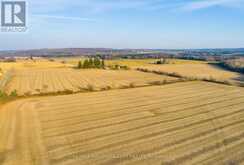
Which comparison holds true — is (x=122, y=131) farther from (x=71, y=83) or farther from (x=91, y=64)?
(x=91, y=64)

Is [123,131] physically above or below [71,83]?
above

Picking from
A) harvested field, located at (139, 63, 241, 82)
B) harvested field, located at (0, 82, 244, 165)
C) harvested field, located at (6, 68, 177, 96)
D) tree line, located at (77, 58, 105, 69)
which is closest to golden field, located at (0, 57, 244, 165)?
harvested field, located at (0, 82, 244, 165)

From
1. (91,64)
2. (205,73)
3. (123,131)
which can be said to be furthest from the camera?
(91,64)

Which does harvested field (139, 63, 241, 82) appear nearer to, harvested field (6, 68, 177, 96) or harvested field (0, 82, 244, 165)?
harvested field (6, 68, 177, 96)

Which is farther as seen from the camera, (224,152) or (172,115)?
(172,115)

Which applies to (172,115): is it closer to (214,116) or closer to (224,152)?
(214,116)

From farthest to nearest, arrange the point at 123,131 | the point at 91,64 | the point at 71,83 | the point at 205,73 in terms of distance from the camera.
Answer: the point at 91,64 → the point at 205,73 → the point at 71,83 → the point at 123,131

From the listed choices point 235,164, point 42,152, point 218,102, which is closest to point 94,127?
point 42,152

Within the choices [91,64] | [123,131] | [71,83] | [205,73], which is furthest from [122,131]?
[91,64]
